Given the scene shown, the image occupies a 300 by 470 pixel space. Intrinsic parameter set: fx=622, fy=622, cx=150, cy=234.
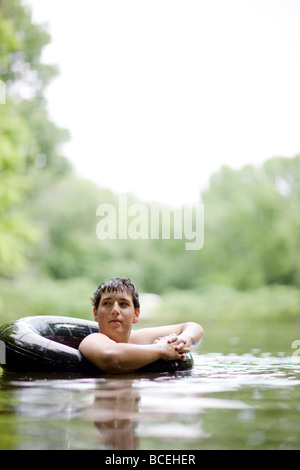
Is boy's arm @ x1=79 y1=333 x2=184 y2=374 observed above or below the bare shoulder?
below

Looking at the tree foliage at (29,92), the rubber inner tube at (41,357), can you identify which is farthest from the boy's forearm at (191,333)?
the tree foliage at (29,92)

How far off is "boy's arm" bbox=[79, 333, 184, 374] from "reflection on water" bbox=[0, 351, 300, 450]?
0.29 feet

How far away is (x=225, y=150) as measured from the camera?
37.9 m

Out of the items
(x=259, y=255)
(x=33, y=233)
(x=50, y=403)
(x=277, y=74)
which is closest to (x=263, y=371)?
(x=50, y=403)

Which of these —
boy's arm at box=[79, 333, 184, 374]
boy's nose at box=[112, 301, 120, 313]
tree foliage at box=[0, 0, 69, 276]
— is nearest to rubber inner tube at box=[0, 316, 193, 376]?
boy's arm at box=[79, 333, 184, 374]

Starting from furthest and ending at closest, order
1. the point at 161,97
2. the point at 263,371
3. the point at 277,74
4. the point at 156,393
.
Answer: the point at 161,97, the point at 277,74, the point at 263,371, the point at 156,393

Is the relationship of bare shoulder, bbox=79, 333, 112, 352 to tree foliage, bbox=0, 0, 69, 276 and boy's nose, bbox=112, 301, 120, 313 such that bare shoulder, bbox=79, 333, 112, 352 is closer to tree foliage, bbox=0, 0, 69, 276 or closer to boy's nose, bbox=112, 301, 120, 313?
boy's nose, bbox=112, 301, 120, 313

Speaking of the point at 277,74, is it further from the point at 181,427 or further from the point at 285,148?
the point at 181,427

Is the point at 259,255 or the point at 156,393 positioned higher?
the point at 259,255

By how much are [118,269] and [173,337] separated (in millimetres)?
30150

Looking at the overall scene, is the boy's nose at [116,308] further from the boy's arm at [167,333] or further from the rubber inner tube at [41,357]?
the boy's arm at [167,333]

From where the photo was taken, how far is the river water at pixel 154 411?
6.64 ft

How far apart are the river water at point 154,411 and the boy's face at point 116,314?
0.27 metres

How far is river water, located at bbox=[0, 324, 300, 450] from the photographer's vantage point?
6.64ft
